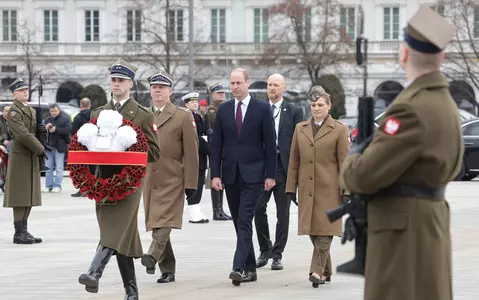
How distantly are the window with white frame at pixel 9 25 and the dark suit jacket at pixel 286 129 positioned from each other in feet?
234

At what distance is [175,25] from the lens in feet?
238

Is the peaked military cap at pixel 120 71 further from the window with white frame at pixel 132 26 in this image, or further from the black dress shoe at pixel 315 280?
the window with white frame at pixel 132 26

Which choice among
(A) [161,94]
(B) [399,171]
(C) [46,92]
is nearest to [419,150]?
(B) [399,171]

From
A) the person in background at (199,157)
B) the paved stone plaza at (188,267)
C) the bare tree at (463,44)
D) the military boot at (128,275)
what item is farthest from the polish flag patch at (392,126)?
the bare tree at (463,44)

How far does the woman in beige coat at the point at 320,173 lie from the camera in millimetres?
12344

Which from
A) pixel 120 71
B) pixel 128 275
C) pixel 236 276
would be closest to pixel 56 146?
pixel 236 276

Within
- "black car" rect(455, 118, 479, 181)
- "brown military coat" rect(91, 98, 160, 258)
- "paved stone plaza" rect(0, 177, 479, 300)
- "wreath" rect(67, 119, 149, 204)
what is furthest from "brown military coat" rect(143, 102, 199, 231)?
"black car" rect(455, 118, 479, 181)

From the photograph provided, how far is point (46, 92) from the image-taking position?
8169 centimetres

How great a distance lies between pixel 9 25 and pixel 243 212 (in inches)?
2900

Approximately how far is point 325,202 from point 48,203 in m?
13.1

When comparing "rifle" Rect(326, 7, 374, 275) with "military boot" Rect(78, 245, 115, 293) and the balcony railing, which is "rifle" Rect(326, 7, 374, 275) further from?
the balcony railing

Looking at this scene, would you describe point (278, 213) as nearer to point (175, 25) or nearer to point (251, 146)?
point (251, 146)

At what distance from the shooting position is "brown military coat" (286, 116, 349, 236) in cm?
1238

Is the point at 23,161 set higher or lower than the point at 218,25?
lower
